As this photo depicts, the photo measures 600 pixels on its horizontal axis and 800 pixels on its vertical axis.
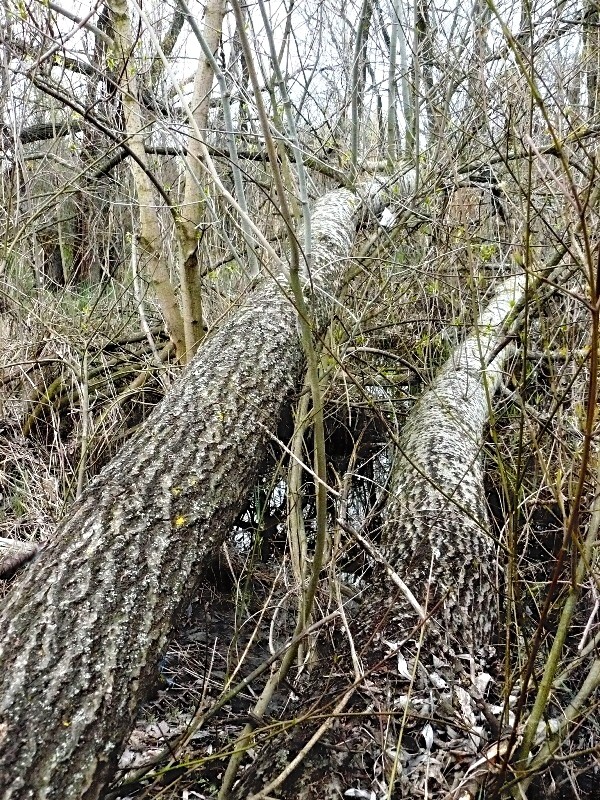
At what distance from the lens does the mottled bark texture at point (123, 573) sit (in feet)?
4.54

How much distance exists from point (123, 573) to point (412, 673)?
792mm

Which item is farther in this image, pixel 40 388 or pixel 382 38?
pixel 382 38

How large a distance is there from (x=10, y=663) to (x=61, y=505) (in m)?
1.49

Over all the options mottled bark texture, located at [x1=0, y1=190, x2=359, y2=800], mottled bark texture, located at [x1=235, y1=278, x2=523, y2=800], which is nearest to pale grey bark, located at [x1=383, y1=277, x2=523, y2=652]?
mottled bark texture, located at [x1=235, y1=278, x2=523, y2=800]

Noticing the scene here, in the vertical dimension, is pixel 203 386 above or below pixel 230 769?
above

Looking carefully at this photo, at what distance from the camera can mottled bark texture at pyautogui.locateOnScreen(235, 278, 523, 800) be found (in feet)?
4.88

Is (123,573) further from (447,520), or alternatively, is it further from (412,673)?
(447,520)

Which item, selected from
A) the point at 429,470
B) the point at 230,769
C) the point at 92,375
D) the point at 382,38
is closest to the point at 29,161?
the point at 92,375

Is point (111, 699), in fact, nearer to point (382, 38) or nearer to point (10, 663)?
point (10, 663)

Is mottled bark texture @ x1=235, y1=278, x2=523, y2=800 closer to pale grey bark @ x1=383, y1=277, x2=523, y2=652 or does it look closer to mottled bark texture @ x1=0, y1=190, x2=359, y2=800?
pale grey bark @ x1=383, y1=277, x2=523, y2=652

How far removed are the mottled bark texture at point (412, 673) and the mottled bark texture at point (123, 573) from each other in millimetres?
394

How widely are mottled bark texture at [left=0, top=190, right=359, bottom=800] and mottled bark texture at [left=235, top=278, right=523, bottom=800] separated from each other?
394mm

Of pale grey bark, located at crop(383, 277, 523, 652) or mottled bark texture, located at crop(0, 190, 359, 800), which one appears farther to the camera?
pale grey bark, located at crop(383, 277, 523, 652)

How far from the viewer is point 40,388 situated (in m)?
3.94
